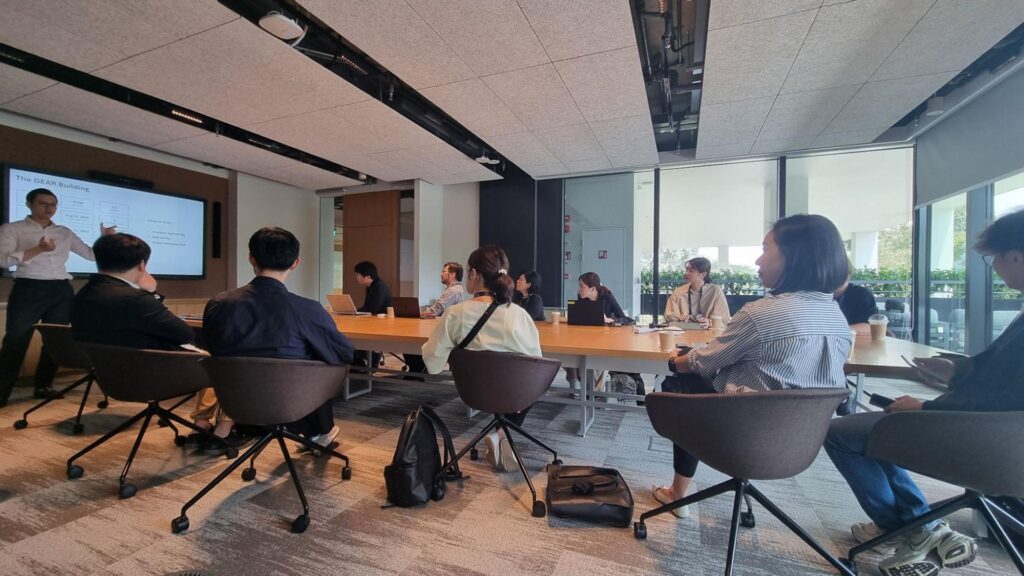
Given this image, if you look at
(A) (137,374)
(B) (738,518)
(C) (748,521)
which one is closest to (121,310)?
(A) (137,374)

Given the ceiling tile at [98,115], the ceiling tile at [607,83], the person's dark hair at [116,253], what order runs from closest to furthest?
1. the person's dark hair at [116,253]
2. the ceiling tile at [607,83]
3. the ceiling tile at [98,115]

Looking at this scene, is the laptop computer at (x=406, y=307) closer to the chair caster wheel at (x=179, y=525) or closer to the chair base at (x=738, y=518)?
the chair caster wheel at (x=179, y=525)

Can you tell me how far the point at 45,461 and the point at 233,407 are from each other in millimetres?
1704

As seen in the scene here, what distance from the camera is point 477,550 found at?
1591 mm

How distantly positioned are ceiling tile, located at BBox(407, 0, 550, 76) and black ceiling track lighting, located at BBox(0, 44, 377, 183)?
10.4 feet

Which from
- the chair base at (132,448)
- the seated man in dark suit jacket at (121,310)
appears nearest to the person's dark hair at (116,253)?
the seated man in dark suit jacket at (121,310)

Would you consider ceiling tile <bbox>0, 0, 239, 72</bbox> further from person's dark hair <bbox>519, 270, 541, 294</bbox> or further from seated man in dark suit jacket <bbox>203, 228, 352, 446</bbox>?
person's dark hair <bbox>519, 270, 541, 294</bbox>

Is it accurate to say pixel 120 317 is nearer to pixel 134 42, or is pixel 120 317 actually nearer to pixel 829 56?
pixel 134 42

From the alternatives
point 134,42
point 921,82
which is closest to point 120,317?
point 134,42

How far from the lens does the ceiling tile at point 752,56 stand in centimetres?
253

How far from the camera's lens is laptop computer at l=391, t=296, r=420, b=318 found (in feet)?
12.7

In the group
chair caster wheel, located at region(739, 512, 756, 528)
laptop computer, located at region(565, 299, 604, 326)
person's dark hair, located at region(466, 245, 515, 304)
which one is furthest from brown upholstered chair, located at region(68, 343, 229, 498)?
chair caster wheel, located at region(739, 512, 756, 528)

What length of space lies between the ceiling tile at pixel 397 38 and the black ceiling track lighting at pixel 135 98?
257 cm

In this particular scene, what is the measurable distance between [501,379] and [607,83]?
272 cm
